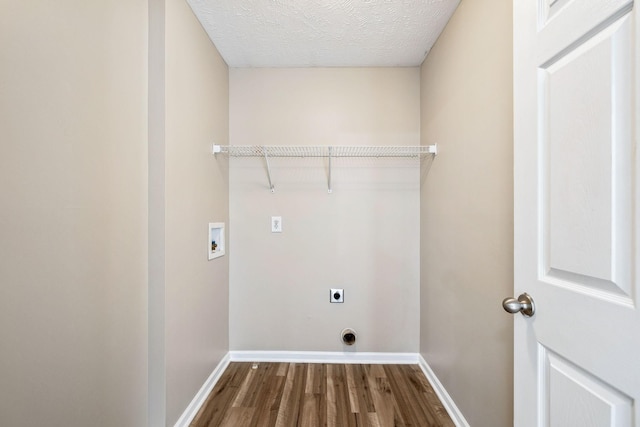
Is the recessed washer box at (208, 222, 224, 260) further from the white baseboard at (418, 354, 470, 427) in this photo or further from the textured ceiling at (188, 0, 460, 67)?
the white baseboard at (418, 354, 470, 427)

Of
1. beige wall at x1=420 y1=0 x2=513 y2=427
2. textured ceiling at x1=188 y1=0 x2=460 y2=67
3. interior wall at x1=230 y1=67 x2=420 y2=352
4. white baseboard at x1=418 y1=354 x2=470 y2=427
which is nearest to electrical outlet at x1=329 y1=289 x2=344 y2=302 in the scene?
interior wall at x1=230 y1=67 x2=420 y2=352

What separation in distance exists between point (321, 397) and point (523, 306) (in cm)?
142

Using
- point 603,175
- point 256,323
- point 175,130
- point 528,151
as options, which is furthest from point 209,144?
point 603,175

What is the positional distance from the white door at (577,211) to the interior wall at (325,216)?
129 centimetres

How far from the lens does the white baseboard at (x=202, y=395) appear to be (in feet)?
4.93

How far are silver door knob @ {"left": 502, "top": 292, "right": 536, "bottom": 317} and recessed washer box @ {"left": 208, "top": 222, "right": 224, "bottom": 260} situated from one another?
1.63 metres

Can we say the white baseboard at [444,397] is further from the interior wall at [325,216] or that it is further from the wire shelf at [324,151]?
the wire shelf at [324,151]

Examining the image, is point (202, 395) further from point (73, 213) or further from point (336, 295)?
point (73, 213)

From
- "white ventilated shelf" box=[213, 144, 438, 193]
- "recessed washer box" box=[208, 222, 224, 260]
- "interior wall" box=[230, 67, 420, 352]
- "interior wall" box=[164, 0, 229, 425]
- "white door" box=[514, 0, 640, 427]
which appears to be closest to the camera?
"white door" box=[514, 0, 640, 427]

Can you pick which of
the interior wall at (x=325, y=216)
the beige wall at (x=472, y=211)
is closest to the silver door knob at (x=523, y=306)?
the beige wall at (x=472, y=211)

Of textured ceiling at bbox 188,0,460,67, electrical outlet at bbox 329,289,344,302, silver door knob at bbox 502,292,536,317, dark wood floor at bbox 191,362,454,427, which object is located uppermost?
textured ceiling at bbox 188,0,460,67

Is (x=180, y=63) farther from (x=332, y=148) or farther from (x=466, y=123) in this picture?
(x=466, y=123)

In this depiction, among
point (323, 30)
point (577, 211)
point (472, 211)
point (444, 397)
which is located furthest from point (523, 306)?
point (323, 30)

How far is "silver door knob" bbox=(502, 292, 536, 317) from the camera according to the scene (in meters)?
0.79
